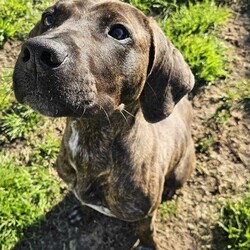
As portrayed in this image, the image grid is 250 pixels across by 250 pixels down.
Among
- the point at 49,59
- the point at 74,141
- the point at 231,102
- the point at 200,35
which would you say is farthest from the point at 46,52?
the point at 200,35

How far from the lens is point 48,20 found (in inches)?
134

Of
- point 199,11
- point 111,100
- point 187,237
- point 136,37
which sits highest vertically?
point 136,37

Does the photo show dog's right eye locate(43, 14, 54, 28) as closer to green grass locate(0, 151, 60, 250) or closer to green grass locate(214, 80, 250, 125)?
green grass locate(0, 151, 60, 250)

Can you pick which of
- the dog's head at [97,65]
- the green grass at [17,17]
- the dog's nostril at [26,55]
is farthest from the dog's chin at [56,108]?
the green grass at [17,17]

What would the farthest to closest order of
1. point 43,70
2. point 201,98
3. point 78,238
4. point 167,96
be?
point 201,98
point 78,238
point 167,96
point 43,70

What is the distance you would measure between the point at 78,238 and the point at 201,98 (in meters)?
2.27

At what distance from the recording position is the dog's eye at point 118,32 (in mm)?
3146

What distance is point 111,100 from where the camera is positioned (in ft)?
10.5

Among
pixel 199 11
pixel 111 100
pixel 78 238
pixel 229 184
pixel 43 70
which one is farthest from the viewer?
pixel 199 11

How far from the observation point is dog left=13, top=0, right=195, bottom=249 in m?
2.80

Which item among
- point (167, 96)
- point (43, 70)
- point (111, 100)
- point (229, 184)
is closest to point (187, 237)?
point (229, 184)

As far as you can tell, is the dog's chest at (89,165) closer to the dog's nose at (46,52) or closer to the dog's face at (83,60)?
the dog's face at (83,60)

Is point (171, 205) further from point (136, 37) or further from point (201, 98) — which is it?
point (136, 37)

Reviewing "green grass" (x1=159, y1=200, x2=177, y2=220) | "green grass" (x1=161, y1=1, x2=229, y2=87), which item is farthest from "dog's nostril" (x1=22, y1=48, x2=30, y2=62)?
"green grass" (x1=161, y1=1, x2=229, y2=87)
